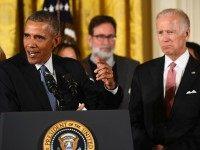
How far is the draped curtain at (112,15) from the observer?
4.76m

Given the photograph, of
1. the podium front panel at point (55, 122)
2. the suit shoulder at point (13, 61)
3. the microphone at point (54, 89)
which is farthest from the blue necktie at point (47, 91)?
the podium front panel at point (55, 122)

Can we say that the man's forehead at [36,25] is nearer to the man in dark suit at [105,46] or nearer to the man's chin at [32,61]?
the man's chin at [32,61]

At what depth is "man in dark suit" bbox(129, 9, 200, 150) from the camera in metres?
2.65

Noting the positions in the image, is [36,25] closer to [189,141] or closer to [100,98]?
[100,98]

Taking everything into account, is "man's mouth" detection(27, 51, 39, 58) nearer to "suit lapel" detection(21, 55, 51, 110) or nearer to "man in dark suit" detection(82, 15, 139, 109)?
"suit lapel" detection(21, 55, 51, 110)

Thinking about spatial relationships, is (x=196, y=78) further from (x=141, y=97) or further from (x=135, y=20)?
(x=135, y=20)

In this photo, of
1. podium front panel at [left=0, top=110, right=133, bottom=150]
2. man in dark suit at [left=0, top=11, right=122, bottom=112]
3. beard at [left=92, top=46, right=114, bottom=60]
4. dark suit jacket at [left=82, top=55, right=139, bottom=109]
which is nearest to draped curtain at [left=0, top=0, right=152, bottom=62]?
dark suit jacket at [left=82, top=55, right=139, bottom=109]

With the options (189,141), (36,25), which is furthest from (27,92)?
(189,141)

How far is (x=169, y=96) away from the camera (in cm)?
274

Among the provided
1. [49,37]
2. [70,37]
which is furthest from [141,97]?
[70,37]

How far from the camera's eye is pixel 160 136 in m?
2.70

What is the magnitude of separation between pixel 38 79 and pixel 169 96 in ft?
2.42

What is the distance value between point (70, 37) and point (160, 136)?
213 centimetres

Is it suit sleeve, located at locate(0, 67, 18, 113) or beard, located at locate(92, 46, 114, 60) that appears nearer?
suit sleeve, located at locate(0, 67, 18, 113)
